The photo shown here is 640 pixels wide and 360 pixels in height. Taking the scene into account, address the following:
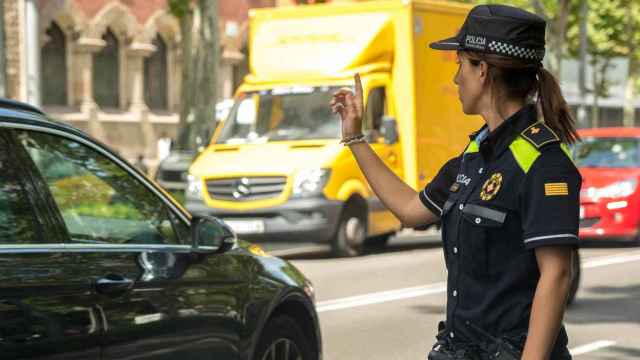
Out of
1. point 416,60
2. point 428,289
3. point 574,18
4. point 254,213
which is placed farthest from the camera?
point 574,18

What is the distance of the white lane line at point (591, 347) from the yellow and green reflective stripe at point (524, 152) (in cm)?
635

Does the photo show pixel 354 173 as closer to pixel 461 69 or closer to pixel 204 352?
pixel 204 352

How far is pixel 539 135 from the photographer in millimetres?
3490

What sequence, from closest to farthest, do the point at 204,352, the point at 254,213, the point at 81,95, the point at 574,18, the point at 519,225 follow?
the point at 519,225 < the point at 204,352 < the point at 254,213 < the point at 81,95 < the point at 574,18

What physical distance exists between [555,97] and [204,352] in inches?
91.0

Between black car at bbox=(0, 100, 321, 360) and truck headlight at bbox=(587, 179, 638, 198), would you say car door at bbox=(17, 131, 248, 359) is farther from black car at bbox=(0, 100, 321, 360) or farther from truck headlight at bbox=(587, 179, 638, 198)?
truck headlight at bbox=(587, 179, 638, 198)

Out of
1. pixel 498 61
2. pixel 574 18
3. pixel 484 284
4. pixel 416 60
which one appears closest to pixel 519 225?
pixel 484 284

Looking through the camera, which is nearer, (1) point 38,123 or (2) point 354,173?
(1) point 38,123

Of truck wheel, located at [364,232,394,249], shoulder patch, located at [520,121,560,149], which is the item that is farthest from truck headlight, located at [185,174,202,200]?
shoulder patch, located at [520,121,560,149]

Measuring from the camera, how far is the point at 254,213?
16516 mm

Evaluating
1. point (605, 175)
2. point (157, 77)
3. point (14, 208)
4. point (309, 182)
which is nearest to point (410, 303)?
point (309, 182)

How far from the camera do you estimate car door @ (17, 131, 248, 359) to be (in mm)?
4785

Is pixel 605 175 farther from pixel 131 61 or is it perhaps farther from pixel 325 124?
pixel 131 61

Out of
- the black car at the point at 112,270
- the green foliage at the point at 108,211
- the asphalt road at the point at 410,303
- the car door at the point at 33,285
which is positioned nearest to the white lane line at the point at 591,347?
the asphalt road at the point at 410,303
